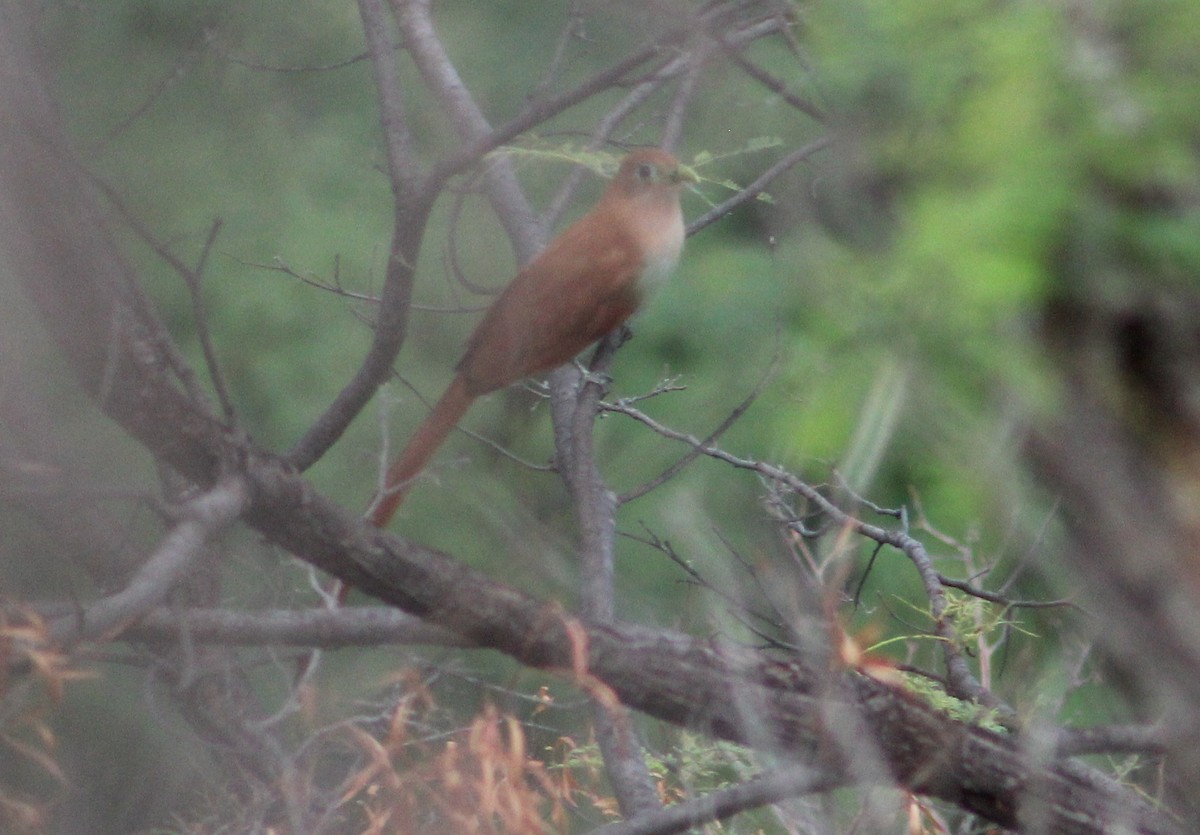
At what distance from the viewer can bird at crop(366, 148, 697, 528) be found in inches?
114

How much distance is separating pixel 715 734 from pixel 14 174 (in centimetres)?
104

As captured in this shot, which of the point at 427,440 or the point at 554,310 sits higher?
the point at 554,310

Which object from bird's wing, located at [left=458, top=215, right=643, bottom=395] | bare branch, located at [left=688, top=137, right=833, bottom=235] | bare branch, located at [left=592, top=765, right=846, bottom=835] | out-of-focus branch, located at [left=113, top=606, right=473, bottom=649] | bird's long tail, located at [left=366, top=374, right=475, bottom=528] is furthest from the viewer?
bird's wing, located at [left=458, top=215, right=643, bottom=395]

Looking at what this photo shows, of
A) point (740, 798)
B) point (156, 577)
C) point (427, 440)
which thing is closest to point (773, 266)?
point (427, 440)


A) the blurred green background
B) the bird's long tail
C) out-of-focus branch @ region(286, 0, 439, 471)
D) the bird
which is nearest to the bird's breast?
the bird

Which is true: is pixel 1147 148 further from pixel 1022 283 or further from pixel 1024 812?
pixel 1024 812

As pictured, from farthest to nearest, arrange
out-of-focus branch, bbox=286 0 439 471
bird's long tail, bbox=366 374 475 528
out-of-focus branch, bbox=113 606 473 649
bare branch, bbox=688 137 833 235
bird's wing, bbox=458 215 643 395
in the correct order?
bird's wing, bbox=458 215 643 395 < bird's long tail, bbox=366 374 475 528 < bare branch, bbox=688 137 833 235 < out-of-focus branch, bbox=286 0 439 471 < out-of-focus branch, bbox=113 606 473 649

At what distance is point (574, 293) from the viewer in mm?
2932

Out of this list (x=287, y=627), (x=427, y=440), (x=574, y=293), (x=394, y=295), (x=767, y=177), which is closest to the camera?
(x=287, y=627)

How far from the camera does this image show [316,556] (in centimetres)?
141

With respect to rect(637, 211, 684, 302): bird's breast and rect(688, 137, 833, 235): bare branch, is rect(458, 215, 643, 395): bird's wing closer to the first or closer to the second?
rect(637, 211, 684, 302): bird's breast

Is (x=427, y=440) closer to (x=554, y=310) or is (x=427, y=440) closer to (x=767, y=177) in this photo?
(x=554, y=310)

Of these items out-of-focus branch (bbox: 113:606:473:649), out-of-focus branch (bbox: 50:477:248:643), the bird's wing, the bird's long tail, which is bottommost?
the bird's long tail

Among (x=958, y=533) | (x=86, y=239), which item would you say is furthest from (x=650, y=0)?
(x=958, y=533)
